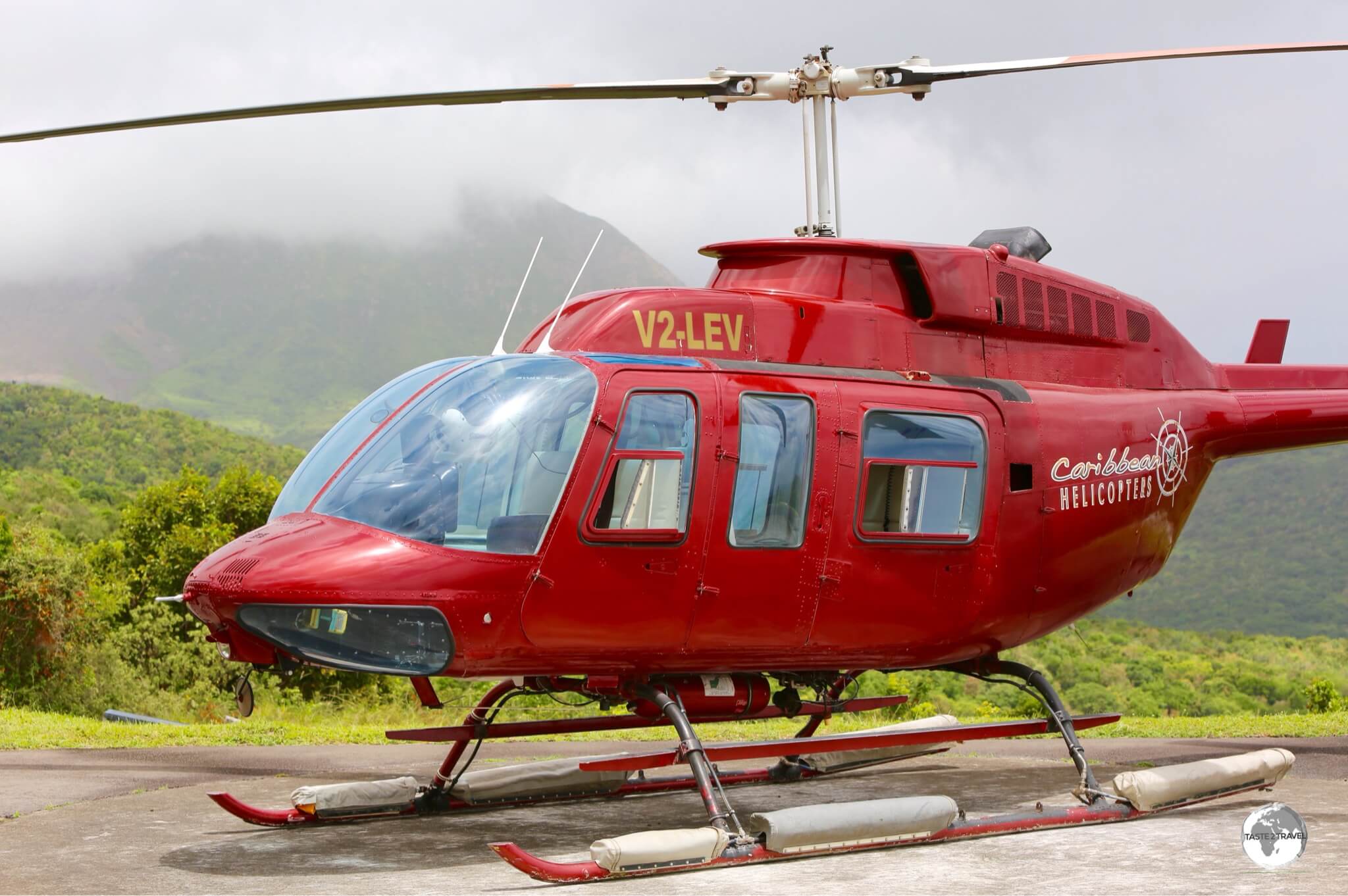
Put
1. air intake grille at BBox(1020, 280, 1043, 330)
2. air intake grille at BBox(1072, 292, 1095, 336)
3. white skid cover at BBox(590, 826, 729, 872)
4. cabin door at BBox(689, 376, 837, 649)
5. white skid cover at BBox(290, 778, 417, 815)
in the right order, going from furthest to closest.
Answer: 1. air intake grille at BBox(1072, 292, 1095, 336)
2. air intake grille at BBox(1020, 280, 1043, 330)
3. white skid cover at BBox(290, 778, 417, 815)
4. cabin door at BBox(689, 376, 837, 649)
5. white skid cover at BBox(590, 826, 729, 872)

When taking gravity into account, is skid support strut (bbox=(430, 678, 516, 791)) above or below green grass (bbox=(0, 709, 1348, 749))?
above

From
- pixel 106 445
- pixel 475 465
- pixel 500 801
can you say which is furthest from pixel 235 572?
pixel 106 445

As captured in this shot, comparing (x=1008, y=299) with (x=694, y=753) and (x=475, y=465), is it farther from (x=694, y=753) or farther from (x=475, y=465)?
(x=475, y=465)

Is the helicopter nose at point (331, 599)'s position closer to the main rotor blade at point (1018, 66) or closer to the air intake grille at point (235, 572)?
the air intake grille at point (235, 572)

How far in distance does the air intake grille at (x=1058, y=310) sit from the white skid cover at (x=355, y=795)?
18.6 feet

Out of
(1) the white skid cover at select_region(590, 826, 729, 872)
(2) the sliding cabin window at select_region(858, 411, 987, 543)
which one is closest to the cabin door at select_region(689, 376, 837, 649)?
(2) the sliding cabin window at select_region(858, 411, 987, 543)

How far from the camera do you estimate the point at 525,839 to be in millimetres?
8188

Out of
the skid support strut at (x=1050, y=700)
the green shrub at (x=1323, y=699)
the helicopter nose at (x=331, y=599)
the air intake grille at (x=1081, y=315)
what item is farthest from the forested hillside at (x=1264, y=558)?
the helicopter nose at (x=331, y=599)

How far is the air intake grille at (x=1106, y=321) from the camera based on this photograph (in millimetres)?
10328

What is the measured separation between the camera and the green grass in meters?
12.7

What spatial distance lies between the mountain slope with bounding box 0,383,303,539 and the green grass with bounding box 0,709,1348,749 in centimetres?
4199

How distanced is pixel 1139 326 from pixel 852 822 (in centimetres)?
529

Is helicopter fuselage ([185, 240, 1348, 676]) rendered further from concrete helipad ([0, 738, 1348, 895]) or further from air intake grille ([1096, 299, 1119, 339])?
concrete helipad ([0, 738, 1348, 895])

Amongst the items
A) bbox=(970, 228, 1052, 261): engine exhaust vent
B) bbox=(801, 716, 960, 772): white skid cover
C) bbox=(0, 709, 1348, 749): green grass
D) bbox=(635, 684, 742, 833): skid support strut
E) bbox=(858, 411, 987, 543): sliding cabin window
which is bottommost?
bbox=(0, 709, 1348, 749): green grass
